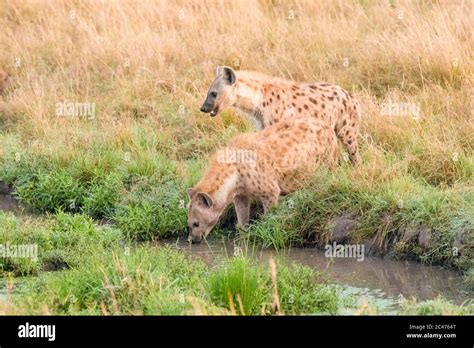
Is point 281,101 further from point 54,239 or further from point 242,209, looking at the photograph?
point 54,239

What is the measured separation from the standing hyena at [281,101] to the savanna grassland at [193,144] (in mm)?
242

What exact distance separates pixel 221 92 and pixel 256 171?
1.18 metres

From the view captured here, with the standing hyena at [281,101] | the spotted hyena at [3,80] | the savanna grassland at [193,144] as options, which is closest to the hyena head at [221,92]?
the standing hyena at [281,101]

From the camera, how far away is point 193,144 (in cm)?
1213

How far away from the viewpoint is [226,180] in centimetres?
1034

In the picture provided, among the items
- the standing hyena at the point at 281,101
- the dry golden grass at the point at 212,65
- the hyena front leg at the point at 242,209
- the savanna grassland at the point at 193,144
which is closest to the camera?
the savanna grassland at the point at 193,144

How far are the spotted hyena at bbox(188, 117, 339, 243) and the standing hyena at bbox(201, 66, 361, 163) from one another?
46 centimetres

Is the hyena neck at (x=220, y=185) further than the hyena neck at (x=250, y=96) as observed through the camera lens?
No

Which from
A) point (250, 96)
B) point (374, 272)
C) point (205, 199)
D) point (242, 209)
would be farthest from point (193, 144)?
point (374, 272)

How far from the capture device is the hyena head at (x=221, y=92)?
1123cm

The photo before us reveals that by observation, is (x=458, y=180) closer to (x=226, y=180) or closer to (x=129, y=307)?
(x=226, y=180)

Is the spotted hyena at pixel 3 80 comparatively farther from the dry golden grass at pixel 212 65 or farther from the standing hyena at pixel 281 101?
the standing hyena at pixel 281 101

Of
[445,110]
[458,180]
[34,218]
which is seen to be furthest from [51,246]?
[445,110]

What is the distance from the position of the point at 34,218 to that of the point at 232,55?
3.82 m
